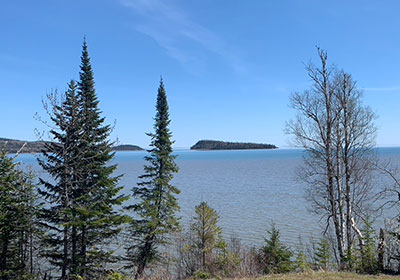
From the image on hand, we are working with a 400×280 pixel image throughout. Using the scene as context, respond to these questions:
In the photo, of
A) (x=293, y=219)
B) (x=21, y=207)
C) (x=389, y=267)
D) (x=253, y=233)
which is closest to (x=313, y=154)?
(x=389, y=267)

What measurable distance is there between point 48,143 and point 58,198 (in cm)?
259

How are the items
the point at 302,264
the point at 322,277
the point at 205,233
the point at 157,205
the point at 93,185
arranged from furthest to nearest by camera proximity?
the point at 157,205, the point at 205,233, the point at 93,185, the point at 302,264, the point at 322,277

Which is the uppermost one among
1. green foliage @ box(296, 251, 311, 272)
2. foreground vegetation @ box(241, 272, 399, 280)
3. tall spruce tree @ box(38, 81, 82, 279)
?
tall spruce tree @ box(38, 81, 82, 279)

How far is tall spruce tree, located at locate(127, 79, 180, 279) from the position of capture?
18828 millimetres

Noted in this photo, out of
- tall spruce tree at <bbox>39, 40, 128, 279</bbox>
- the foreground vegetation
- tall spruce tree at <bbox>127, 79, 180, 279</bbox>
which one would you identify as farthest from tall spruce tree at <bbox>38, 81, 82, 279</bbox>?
the foreground vegetation

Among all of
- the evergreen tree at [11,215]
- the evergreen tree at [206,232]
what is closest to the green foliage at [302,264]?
the evergreen tree at [206,232]

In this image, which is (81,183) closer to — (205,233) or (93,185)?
(93,185)

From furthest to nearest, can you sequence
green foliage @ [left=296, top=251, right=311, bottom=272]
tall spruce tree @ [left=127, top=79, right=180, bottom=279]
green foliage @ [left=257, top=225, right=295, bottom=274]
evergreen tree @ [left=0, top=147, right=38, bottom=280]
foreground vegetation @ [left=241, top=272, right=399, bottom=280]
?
tall spruce tree @ [left=127, top=79, right=180, bottom=279], evergreen tree @ [left=0, top=147, right=38, bottom=280], green foliage @ [left=257, top=225, right=295, bottom=274], green foliage @ [left=296, top=251, right=311, bottom=272], foreground vegetation @ [left=241, top=272, right=399, bottom=280]

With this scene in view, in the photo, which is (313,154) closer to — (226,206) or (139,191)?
(139,191)

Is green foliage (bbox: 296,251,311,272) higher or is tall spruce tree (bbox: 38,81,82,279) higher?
tall spruce tree (bbox: 38,81,82,279)

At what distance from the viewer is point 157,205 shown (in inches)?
773

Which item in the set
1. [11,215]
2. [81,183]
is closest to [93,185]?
[81,183]

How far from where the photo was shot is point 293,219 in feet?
79.7

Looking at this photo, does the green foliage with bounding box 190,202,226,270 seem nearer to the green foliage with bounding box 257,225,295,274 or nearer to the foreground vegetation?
the green foliage with bounding box 257,225,295,274
